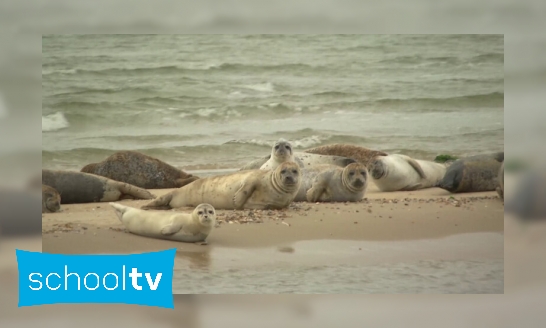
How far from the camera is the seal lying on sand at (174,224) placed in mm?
7102

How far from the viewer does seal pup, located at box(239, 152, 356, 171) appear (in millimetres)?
7301

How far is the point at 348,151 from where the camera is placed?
733 cm

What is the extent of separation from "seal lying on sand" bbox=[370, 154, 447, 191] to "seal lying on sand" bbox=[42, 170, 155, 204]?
1650 millimetres

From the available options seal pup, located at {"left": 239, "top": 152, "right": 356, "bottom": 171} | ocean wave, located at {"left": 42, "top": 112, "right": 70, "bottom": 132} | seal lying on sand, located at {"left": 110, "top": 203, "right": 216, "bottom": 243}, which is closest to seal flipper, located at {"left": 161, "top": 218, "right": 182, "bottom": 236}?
seal lying on sand, located at {"left": 110, "top": 203, "right": 216, "bottom": 243}

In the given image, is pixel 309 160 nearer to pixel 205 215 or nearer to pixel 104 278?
pixel 205 215

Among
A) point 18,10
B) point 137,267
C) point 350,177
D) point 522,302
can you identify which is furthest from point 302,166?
point 18,10

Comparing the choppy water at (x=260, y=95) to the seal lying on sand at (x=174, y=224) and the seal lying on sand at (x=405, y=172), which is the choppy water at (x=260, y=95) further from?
the seal lying on sand at (x=174, y=224)

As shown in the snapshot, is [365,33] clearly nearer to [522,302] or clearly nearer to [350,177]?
[350,177]

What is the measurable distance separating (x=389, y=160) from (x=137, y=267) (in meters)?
1.94

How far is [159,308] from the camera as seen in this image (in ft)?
23.5

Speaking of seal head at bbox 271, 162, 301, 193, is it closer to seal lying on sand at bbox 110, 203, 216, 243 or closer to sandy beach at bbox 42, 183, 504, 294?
sandy beach at bbox 42, 183, 504, 294

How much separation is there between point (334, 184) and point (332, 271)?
2.20 ft

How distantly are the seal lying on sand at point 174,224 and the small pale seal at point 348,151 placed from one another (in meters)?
0.88

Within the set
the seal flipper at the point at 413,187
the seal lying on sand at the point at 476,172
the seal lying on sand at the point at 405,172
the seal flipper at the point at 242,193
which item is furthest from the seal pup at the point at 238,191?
the seal lying on sand at the point at 476,172
